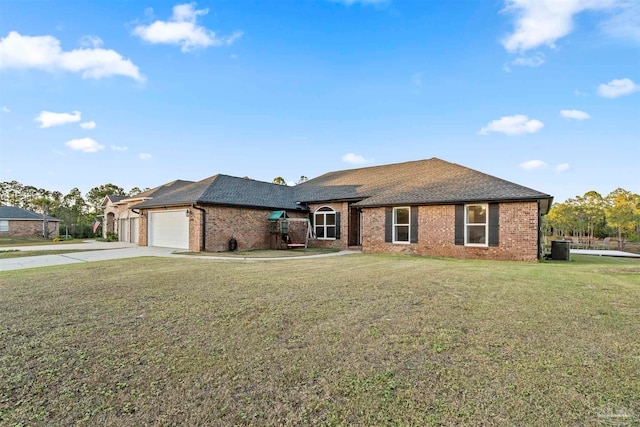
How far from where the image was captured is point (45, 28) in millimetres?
11625

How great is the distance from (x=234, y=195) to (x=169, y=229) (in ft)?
14.1

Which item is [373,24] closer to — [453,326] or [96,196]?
[453,326]

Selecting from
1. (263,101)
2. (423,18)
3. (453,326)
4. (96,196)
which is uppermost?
(423,18)

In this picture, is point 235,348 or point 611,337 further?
point 611,337

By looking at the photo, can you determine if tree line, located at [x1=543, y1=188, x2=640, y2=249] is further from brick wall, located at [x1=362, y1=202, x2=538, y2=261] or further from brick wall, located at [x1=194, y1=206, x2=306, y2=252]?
brick wall, located at [x1=194, y1=206, x2=306, y2=252]

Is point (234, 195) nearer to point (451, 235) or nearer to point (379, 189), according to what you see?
point (379, 189)

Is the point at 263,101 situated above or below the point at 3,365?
above

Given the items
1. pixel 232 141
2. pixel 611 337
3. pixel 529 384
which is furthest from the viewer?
pixel 232 141

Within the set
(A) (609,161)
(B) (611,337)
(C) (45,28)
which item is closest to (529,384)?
(B) (611,337)

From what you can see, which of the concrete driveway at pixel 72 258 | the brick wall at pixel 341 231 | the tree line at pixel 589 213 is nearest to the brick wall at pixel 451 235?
the brick wall at pixel 341 231

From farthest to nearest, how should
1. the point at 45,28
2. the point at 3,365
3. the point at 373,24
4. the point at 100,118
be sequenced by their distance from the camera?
the point at 100,118
the point at 373,24
the point at 45,28
the point at 3,365

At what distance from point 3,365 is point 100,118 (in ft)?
61.1

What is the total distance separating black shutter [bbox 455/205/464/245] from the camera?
42.8 ft

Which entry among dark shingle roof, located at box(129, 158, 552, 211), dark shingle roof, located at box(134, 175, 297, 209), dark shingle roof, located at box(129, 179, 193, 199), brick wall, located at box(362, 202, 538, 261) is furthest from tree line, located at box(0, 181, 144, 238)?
brick wall, located at box(362, 202, 538, 261)
